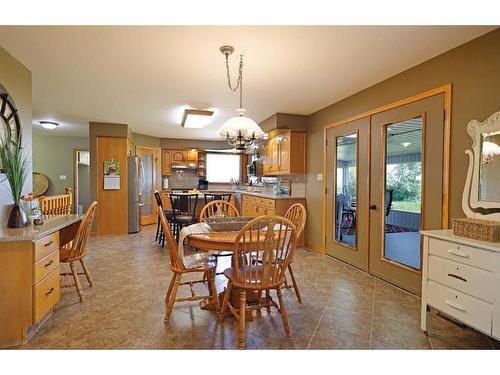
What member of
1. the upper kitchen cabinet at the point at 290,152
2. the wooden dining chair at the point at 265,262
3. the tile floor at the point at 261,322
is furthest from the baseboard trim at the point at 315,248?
the wooden dining chair at the point at 265,262

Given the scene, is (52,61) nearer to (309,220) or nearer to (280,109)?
(280,109)

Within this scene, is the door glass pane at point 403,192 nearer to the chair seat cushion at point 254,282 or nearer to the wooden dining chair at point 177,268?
the chair seat cushion at point 254,282

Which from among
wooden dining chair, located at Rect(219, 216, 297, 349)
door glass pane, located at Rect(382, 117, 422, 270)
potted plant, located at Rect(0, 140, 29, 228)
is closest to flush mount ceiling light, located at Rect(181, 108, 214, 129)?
potted plant, located at Rect(0, 140, 29, 228)

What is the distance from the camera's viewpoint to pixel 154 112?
516 cm

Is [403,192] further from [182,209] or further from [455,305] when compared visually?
[182,209]

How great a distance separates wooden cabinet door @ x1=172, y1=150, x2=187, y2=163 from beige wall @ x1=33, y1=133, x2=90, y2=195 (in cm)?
259

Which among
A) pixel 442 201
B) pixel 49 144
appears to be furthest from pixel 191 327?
pixel 49 144

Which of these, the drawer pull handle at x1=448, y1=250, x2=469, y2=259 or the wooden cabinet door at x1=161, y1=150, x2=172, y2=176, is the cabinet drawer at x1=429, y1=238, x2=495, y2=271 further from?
the wooden cabinet door at x1=161, y1=150, x2=172, y2=176

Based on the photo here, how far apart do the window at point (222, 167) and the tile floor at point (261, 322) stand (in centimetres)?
557

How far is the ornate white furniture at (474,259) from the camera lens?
177cm

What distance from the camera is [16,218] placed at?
235cm

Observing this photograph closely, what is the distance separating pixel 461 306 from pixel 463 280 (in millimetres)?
180
